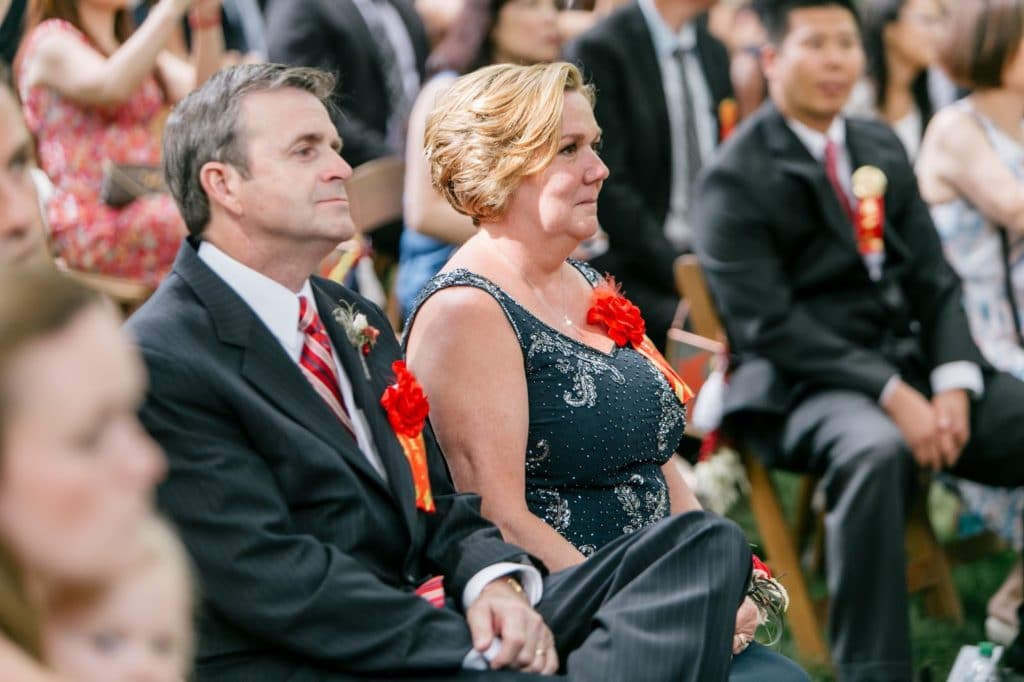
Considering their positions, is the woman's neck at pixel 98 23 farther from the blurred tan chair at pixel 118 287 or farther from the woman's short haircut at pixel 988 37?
the woman's short haircut at pixel 988 37

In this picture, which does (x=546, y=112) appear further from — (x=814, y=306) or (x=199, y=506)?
(x=814, y=306)

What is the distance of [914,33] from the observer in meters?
6.70

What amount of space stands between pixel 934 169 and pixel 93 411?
427 cm

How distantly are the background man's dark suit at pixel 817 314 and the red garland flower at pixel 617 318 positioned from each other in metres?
1.23

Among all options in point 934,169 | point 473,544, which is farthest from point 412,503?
point 934,169

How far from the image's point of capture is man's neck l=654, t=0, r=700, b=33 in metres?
5.80

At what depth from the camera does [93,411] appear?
1328 millimetres

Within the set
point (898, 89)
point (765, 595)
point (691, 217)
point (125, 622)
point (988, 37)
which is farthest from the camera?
point (898, 89)

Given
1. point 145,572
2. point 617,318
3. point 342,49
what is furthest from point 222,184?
point 342,49

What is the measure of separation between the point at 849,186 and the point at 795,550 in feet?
3.77

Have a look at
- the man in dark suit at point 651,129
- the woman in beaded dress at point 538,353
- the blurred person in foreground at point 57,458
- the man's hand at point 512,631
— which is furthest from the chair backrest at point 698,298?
the blurred person in foreground at point 57,458

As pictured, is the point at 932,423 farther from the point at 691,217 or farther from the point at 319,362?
the point at 319,362

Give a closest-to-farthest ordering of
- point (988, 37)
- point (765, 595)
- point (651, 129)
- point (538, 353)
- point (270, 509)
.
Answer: point (270, 509)
point (765, 595)
point (538, 353)
point (988, 37)
point (651, 129)

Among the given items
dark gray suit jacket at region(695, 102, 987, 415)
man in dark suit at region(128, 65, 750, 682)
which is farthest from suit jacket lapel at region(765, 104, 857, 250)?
man in dark suit at region(128, 65, 750, 682)
